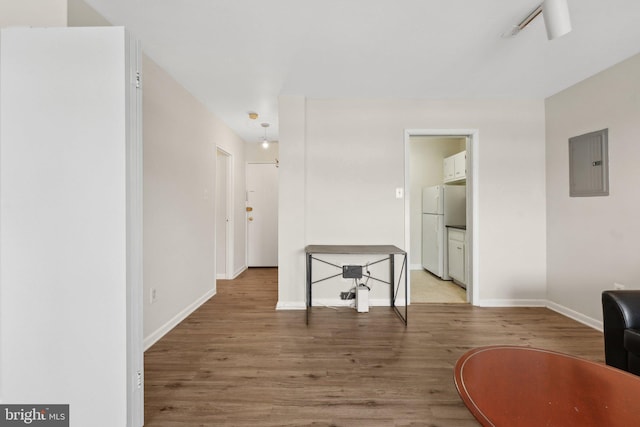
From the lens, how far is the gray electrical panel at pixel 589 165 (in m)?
2.47

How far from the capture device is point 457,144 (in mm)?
5062

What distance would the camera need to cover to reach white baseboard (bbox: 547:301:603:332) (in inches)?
99.7

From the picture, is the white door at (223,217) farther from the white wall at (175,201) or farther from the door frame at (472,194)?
the door frame at (472,194)

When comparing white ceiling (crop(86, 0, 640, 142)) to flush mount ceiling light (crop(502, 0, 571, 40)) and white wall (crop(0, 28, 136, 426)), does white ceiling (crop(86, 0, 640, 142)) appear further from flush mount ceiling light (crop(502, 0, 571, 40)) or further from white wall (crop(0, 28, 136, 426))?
white wall (crop(0, 28, 136, 426))

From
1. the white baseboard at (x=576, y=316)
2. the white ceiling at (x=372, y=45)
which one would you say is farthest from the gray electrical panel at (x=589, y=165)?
the white baseboard at (x=576, y=316)

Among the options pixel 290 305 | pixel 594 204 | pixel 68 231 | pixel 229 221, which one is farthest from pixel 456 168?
pixel 68 231

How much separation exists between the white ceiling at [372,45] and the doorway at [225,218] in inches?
57.5

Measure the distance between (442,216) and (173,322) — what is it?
3874 mm

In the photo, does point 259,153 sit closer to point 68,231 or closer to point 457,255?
point 457,255

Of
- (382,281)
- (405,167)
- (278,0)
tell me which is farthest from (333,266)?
(278,0)

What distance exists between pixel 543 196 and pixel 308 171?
270 cm

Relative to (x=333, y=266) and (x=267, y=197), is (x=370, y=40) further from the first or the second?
(x=267, y=197)

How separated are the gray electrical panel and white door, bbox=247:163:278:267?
4.22 metres

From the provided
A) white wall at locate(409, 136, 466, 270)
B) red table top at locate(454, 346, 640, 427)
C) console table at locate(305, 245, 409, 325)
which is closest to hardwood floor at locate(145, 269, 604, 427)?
console table at locate(305, 245, 409, 325)
